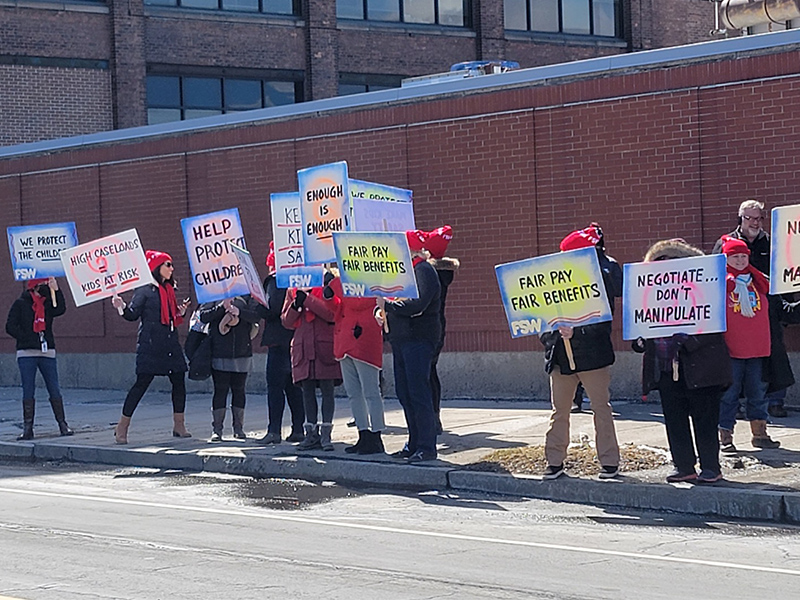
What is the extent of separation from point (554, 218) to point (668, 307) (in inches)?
233

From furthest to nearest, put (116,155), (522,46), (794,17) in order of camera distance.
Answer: (522,46) < (116,155) < (794,17)

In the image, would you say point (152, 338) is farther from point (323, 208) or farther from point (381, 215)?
point (381, 215)

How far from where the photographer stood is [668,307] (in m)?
10.2

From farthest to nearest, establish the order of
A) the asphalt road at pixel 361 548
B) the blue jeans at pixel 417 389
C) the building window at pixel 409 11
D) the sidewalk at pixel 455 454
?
the building window at pixel 409 11 < the blue jeans at pixel 417 389 < the sidewalk at pixel 455 454 < the asphalt road at pixel 361 548

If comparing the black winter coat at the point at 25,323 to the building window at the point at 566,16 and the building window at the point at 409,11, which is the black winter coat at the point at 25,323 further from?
A: the building window at the point at 566,16

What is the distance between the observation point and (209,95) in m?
31.2

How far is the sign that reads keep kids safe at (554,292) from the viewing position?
408 inches

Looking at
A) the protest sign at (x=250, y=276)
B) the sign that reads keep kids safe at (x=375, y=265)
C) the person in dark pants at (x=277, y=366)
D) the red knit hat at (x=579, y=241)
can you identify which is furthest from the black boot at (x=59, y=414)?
the red knit hat at (x=579, y=241)

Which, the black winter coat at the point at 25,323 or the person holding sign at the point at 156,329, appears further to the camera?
the black winter coat at the point at 25,323

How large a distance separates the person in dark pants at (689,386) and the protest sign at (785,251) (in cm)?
72

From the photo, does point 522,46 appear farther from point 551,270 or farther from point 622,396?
point 551,270

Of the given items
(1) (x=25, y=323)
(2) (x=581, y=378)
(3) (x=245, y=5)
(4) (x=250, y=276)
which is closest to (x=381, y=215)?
(4) (x=250, y=276)

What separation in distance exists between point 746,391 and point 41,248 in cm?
803

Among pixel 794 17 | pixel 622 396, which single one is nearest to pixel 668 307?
pixel 622 396
